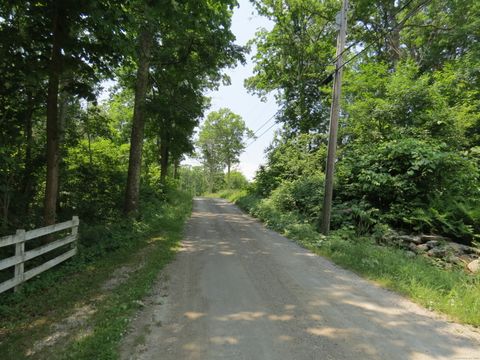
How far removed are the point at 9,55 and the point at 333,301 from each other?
7804mm

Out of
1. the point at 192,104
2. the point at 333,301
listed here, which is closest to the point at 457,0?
the point at 192,104

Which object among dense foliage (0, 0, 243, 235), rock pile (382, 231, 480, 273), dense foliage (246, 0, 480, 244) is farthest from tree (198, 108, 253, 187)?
rock pile (382, 231, 480, 273)

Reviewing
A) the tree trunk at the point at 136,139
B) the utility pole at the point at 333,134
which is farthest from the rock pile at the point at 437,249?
the tree trunk at the point at 136,139

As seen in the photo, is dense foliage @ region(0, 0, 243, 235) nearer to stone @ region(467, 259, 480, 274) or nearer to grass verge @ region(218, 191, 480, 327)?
grass verge @ region(218, 191, 480, 327)

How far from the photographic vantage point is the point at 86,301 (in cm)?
490

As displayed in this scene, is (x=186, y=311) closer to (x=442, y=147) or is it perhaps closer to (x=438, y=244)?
(x=438, y=244)

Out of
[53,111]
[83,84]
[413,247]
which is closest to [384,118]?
[413,247]

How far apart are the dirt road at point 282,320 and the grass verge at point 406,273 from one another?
1.08ft

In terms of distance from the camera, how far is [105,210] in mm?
13227

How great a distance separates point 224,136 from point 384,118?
4306 cm

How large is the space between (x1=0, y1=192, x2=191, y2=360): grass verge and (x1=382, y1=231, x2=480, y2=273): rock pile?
6.81 m

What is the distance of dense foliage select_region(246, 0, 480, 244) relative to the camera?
11.2 metres

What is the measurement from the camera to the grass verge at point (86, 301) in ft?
11.6

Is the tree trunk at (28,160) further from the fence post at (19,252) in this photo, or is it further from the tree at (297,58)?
the tree at (297,58)
